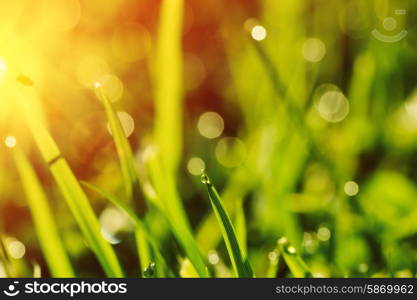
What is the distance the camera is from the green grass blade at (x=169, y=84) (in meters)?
0.54

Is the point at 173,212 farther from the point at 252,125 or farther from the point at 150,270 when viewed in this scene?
the point at 252,125

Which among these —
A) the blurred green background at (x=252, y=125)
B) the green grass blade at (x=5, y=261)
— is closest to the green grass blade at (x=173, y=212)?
the blurred green background at (x=252, y=125)

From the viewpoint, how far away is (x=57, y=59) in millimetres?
683

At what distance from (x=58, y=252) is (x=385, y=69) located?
0.40 metres

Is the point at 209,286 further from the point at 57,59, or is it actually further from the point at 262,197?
the point at 57,59

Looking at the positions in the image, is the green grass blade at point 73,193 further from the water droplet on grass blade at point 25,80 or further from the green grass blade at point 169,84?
the green grass blade at point 169,84

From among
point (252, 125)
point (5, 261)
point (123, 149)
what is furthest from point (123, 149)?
point (252, 125)

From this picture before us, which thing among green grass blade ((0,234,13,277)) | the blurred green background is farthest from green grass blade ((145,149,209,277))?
green grass blade ((0,234,13,277))

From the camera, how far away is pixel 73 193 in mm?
426

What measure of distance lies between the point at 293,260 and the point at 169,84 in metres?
0.21

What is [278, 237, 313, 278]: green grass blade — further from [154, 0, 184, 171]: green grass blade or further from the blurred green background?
[154, 0, 184, 171]: green grass blade

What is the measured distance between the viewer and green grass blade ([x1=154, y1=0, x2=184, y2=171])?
54 cm

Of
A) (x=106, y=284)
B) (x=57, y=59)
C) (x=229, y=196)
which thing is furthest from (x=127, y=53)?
(x=106, y=284)

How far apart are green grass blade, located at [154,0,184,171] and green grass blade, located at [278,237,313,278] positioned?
15 centimetres
